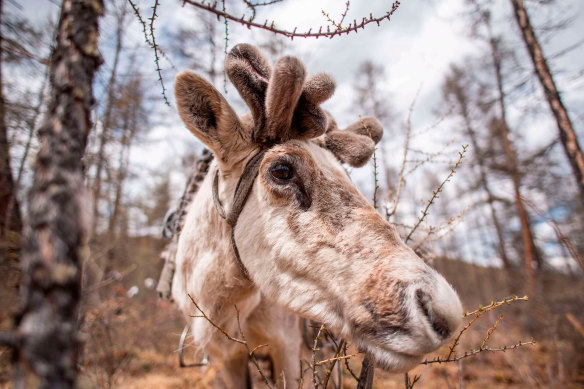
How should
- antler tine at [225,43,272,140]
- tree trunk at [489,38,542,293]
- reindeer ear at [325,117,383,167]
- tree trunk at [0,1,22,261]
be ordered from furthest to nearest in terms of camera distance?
1. tree trunk at [489,38,542,293]
2. tree trunk at [0,1,22,261]
3. reindeer ear at [325,117,383,167]
4. antler tine at [225,43,272,140]

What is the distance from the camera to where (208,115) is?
213cm

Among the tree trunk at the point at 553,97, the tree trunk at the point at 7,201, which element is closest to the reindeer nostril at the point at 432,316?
the tree trunk at the point at 7,201

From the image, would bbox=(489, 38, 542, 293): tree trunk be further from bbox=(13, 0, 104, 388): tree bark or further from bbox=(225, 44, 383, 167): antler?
bbox=(13, 0, 104, 388): tree bark

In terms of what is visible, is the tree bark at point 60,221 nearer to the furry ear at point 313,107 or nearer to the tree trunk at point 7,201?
the furry ear at point 313,107

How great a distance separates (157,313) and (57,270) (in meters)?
12.6

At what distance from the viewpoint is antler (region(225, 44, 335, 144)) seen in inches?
77.8

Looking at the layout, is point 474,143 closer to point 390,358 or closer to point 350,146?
point 350,146

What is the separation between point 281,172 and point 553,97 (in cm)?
635

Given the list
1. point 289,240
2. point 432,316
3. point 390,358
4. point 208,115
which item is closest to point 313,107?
point 208,115

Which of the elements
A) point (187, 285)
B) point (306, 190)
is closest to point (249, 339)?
point (187, 285)

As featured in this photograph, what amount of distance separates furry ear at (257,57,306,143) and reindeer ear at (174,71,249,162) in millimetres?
217

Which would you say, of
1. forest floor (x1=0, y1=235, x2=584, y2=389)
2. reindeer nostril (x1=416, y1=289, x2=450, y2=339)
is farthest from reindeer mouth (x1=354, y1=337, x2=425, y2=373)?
forest floor (x1=0, y1=235, x2=584, y2=389)

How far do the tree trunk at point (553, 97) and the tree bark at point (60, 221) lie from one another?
7.11 m

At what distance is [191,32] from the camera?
984 cm
